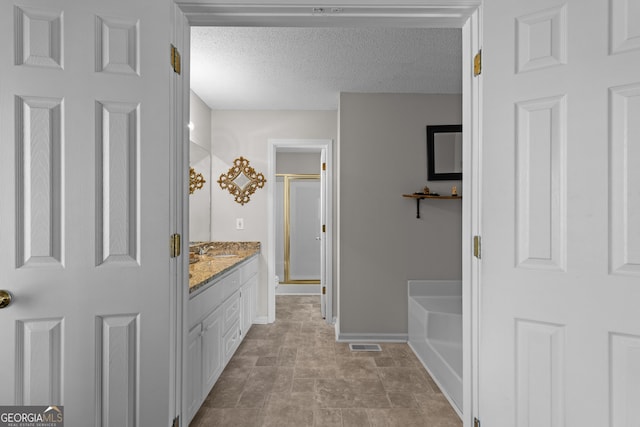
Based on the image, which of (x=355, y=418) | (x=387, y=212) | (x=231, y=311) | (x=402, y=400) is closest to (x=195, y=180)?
(x=231, y=311)

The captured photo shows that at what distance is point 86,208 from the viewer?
1.19 metres

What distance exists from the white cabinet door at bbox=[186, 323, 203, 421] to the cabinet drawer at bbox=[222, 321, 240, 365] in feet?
1.72

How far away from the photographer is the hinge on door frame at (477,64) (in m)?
1.32

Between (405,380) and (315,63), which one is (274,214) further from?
(405,380)

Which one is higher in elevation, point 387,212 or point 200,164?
point 200,164

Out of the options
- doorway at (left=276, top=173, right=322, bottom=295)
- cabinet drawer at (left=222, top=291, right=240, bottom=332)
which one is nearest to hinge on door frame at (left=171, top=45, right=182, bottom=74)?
cabinet drawer at (left=222, top=291, right=240, bottom=332)

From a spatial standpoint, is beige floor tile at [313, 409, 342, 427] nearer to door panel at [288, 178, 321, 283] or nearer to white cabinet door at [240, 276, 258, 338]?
white cabinet door at [240, 276, 258, 338]

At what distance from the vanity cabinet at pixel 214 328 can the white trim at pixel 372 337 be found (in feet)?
3.24

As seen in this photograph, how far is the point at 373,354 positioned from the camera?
307 centimetres

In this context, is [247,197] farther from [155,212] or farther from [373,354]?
[155,212]

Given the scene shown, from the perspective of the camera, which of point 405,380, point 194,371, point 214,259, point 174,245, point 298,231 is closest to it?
point 174,245

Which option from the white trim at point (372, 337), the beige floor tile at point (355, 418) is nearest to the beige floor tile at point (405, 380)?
the beige floor tile at point (355, 418)

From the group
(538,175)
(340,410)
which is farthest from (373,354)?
(538,175)

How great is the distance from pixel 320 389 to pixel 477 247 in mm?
1656
